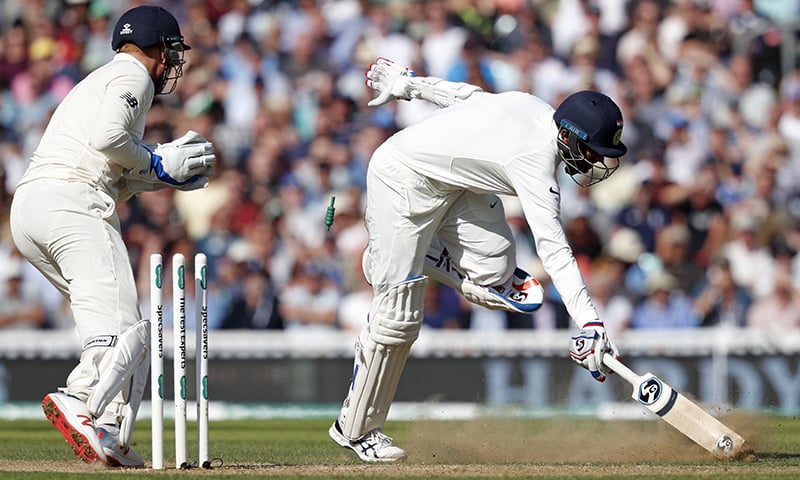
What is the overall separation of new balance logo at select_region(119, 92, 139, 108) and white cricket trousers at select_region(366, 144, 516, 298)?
1414 mm

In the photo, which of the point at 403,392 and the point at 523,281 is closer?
the point at 523,281

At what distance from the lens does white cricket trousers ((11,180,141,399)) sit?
6.89 metres

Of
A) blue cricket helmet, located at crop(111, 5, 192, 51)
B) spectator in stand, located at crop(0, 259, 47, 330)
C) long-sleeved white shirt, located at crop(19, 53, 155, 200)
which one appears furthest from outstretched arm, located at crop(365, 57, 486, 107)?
spectator in stand, located at crop(0, 259, 47, 330)

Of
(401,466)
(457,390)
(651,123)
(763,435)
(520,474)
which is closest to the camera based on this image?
(520,474)

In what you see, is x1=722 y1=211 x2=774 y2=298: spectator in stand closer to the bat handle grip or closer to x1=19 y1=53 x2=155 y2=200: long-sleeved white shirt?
the bat handle grip

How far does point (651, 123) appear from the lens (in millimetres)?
14664

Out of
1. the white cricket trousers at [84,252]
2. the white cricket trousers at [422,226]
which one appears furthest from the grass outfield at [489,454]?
the white cricket trousers at [422,226]

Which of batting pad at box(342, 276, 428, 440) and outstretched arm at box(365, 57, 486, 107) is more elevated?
outstretched arm at box(365, 57, 486, 107)

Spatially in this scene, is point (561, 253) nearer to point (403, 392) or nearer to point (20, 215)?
point (20, 215)

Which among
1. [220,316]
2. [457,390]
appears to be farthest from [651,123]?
[220,316]

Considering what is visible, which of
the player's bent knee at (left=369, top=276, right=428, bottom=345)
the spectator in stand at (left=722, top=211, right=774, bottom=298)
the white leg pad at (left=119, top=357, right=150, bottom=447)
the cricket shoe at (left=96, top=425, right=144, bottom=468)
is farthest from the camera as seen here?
the spectator in stand at (left=722, top=211, right=774, bottom=298)

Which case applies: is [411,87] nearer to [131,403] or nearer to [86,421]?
[131,403]

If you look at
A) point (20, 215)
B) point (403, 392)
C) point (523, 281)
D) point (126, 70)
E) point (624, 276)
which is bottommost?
point (403, 392)

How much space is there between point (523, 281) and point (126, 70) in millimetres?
2449
